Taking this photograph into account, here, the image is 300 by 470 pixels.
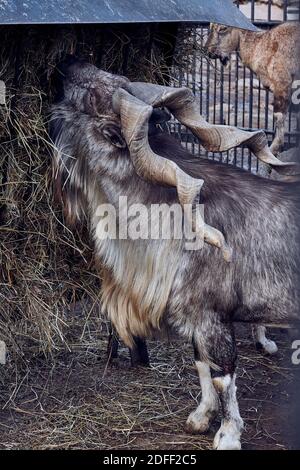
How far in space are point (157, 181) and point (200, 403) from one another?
1173 mm

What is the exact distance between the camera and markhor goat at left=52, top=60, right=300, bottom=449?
5.03 m

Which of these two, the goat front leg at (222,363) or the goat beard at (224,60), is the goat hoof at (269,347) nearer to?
the goat front leg at (222,363)

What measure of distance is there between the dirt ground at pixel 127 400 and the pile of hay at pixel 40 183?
23 cm

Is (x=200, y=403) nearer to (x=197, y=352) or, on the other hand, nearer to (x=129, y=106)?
(x=197, y=352)

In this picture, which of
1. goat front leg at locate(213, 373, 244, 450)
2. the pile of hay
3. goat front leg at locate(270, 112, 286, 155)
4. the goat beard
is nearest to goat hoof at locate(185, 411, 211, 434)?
goat front leg at locate(213, 373, 244, 450)

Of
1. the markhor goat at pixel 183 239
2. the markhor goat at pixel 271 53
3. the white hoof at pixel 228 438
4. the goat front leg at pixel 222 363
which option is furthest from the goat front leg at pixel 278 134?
the white hoof at pixel 228 438

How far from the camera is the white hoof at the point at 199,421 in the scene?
5270 millimetres

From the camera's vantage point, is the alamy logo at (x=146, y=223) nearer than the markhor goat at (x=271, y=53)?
Yes

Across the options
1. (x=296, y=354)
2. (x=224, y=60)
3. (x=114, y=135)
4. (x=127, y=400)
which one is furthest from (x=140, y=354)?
(x=224, y=60)

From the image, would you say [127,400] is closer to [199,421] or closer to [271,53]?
[199,421]

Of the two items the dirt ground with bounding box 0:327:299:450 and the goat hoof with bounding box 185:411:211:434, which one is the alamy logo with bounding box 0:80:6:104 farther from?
the goat hoof with bounding box 185:411:211:434

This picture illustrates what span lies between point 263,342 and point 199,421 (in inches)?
48.9

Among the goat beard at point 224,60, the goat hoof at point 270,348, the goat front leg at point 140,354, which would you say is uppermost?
the goat beard at point 224,60

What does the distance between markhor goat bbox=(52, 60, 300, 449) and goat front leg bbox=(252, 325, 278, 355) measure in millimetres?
1100
